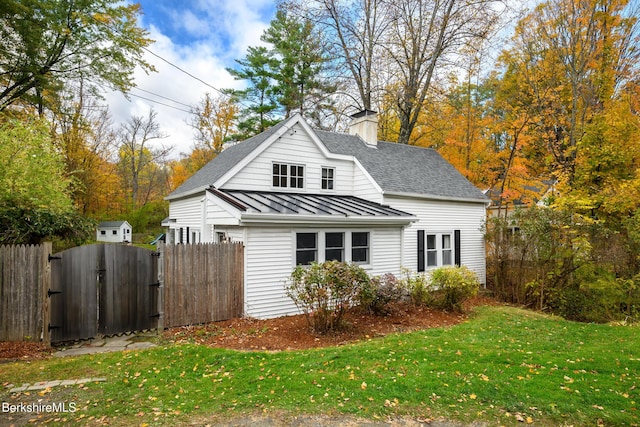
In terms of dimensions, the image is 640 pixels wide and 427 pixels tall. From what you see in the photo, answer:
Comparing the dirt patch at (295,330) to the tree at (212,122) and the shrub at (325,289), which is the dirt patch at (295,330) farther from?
the tree at (212,122)

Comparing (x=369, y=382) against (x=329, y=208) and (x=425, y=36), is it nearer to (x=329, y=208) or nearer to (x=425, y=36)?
(x=329, y=208)

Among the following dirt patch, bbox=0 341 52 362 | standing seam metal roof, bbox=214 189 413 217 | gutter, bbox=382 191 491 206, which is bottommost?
dirt patch, bbox=0 341 52 362

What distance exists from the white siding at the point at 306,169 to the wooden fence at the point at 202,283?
3.09m

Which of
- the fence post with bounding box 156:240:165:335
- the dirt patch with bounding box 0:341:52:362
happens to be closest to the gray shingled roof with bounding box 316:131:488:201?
the fence post with bounding box 156:240:165:335

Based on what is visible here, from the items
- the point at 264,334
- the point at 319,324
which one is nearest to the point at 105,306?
the point at 264,334

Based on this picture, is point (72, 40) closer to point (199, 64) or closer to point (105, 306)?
point (199, 64)

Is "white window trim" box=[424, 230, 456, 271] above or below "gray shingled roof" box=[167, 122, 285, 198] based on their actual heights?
below

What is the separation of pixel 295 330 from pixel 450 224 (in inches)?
353

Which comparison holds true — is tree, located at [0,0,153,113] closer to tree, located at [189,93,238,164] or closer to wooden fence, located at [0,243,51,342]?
wooden fence, located at [0,243,51,342]

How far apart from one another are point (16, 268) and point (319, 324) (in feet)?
20.1

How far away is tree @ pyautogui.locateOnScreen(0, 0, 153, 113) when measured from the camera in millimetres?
12281

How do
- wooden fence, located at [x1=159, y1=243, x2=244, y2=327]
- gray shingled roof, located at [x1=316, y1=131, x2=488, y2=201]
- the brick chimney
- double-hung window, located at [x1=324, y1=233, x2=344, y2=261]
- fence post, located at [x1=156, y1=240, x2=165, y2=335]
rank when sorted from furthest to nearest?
the brick chimney → gray shingled roof, located at [x1=316, y1=131, x2=488, y2=201] → double-hung window, located at [x1=324, y1=233, x2=344, y2=261] → wooden fence, located at [x1=159, y1=243, x2=244, y2=327] → fence post, located at [x1=156, y1=240, x2=165, y2=335]

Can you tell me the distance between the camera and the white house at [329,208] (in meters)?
9.20

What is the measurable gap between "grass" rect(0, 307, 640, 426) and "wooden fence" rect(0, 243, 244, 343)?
1194 millimetres
